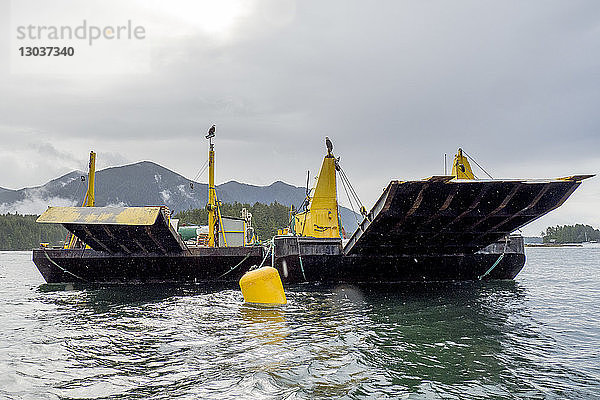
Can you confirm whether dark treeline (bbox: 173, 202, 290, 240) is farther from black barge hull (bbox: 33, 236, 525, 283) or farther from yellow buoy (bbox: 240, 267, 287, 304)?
yellow buoy (bbox: 240, 267, 287, 304)

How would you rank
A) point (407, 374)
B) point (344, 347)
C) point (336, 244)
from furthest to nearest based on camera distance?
1. point (336, 244)
2. point (344, 347)
3. point (407, 374)

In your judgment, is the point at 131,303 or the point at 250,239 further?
the point at 250,239

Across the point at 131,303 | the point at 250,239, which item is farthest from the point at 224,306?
the point at 250,239

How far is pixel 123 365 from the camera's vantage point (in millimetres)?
6738

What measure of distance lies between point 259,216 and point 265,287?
98.7 metres

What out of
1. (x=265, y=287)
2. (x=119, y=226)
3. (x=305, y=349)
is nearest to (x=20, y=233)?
(x=119, y=226)

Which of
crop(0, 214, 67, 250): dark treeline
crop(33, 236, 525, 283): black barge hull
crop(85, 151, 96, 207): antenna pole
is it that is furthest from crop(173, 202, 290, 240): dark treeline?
crop(33, 236, 525, 283): black barge hull

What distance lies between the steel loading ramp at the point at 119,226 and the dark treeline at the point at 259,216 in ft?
279

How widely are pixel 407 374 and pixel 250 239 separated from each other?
992 inches

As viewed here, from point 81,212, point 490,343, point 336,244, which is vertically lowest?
point 490,343

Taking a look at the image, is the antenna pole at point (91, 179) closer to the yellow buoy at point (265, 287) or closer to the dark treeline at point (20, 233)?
the yellow buoy at point (265, 287)

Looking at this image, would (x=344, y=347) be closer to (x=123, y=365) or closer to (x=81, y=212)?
(x=123, y=365)

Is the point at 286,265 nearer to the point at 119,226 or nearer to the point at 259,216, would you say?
the point at 119,226

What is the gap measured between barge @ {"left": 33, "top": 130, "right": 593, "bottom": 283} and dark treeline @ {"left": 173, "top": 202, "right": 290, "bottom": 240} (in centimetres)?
8225
